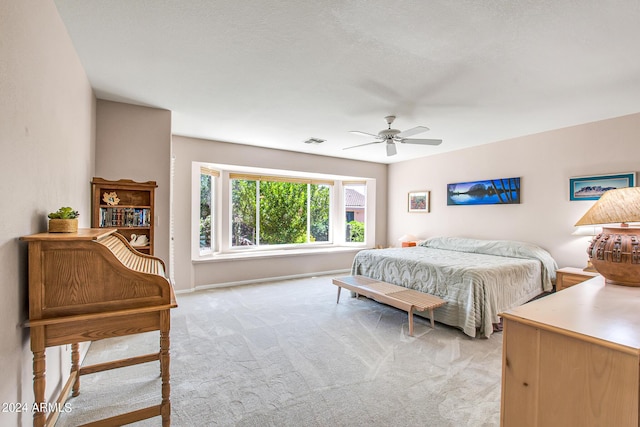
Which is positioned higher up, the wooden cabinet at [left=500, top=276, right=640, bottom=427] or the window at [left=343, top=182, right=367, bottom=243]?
the window at [left=343, top=182, right=367, bottom=243]

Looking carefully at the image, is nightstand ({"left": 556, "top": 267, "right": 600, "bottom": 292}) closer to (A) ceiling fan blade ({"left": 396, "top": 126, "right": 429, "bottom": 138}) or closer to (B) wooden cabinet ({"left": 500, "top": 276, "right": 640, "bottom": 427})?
(A) ceiling fan blade ({"left": 396, "top": 126, "right": 429, "bottom": 138})

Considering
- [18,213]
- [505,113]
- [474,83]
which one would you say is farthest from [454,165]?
[18,213]

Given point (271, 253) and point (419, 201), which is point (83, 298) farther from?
point (419, 201)

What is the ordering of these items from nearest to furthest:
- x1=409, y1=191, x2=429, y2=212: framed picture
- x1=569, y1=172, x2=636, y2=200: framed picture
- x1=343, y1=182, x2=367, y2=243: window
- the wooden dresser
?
the wooden dresser, x1=569, y1=172, x2=636, y2=200: framed picture, x1=409, y1=191, x2=429, y2=212: framed picture, x1=343, y1=182, x2=367, y2=243: window

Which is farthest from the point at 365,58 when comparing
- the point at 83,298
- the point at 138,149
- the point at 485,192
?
the point at 485,192

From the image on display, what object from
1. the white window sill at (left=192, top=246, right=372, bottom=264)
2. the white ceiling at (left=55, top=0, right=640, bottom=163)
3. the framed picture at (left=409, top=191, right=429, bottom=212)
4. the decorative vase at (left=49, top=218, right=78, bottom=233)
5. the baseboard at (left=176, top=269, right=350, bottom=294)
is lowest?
the baseboard at (left=176, top=269, right=350, bottom=294)

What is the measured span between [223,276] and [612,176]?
556 centimetres

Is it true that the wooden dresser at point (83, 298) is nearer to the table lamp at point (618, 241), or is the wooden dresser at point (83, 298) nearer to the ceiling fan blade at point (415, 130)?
the table lamp at point (618, 241)

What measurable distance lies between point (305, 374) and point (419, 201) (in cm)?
458

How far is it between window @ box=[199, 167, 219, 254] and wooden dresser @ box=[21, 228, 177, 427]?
3.79 m

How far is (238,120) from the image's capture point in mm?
3781

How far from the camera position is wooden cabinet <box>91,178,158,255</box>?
2973 millimetres

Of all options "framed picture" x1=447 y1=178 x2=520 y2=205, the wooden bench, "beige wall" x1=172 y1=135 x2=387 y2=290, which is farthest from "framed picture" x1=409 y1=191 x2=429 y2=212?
the wooden bench

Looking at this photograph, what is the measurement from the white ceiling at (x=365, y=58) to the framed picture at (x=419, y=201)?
227cm
